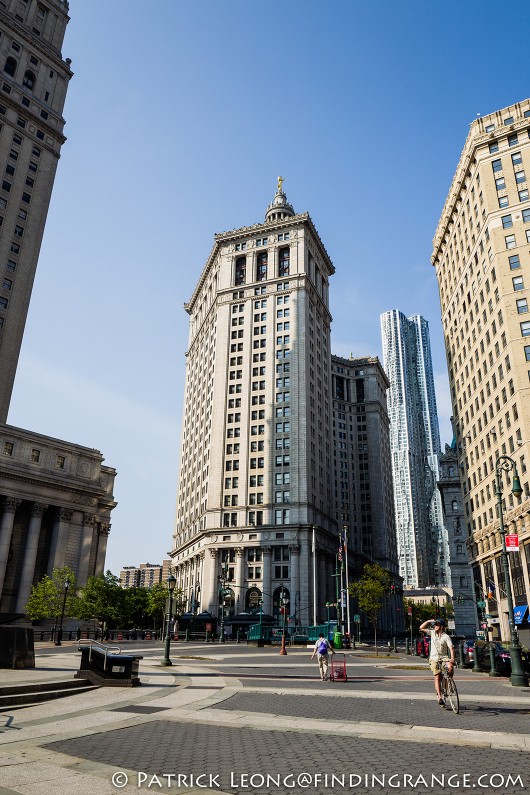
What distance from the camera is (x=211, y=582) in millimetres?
89312

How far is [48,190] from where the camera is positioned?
88.8 metres

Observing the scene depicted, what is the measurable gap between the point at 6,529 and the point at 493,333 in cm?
6406

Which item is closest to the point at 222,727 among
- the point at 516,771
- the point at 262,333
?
the point at 516,771

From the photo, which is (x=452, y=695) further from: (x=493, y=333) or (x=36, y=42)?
(x=36, y=42)

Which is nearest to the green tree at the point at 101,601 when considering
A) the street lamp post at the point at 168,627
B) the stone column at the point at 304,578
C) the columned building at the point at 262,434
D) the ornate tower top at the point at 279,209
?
the columned building at the point at 262,434

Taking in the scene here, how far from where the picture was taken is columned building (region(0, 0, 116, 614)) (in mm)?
70500

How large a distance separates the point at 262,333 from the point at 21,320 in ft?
140

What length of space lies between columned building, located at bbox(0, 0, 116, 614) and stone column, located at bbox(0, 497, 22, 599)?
0.12 metres

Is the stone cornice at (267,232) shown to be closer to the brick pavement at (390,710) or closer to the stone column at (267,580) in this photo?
the stone column at (267,580)

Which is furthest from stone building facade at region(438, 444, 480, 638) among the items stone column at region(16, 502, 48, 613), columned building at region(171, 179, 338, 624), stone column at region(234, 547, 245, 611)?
stone column at region(16, 502, 48, 613)

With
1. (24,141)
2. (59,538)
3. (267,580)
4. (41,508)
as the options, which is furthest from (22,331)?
(267,580)

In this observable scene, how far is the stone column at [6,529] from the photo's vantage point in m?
66.6

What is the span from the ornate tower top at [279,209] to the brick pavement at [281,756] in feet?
395

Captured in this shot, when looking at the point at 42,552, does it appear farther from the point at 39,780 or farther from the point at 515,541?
the point at 39,780
